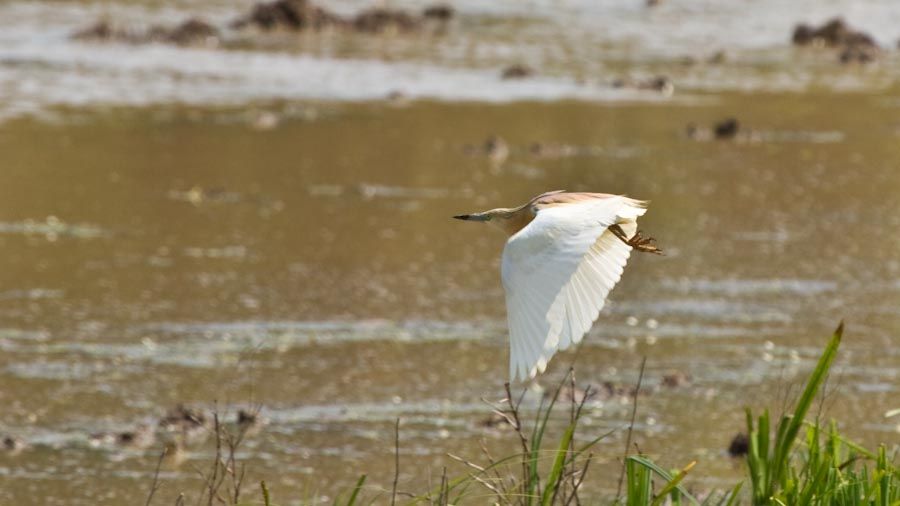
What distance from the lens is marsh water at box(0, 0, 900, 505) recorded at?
573cm

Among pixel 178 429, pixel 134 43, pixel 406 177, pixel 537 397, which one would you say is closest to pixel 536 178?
pixel 406 177

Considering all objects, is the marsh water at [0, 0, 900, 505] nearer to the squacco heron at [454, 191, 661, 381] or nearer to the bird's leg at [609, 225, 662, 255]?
the bird's leg at [609, 225, 662, 255]

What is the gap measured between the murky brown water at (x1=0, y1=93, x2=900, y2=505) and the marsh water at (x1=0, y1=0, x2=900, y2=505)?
0.06 ft

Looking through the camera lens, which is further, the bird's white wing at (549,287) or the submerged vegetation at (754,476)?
the submerged vegetation at (754,476)

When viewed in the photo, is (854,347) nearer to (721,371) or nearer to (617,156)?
(721,371)

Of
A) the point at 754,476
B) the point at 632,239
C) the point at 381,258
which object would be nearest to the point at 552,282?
the point at 632,239

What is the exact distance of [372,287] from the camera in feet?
25.2

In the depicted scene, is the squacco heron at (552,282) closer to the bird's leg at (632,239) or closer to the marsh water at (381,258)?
the bird's leg at (632,239)

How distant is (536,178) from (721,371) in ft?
12.6

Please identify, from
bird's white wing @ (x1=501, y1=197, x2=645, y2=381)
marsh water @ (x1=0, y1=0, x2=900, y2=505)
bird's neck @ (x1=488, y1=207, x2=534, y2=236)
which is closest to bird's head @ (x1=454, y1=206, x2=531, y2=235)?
bird's neck @ (x1=488, y1=207, x2=534, y2=236)

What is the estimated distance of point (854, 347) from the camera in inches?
269

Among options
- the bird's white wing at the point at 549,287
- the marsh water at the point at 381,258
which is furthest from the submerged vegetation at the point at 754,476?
the bird's white wing at the point at 549,287

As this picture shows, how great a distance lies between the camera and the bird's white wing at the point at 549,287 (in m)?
2.95

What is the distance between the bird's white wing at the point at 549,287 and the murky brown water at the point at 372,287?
32.0 inches
